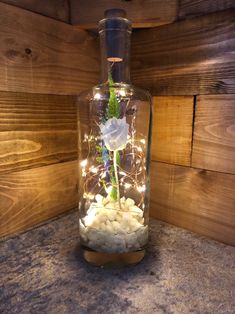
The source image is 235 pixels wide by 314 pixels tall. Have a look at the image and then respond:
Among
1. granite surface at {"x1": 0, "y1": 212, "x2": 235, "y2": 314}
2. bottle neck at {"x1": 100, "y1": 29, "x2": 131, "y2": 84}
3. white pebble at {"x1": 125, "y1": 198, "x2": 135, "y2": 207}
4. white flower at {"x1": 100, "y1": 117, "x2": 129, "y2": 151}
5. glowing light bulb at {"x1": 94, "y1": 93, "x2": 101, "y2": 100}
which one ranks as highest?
bottle neck at {"x1": 100, "y1": 29, "x2": 131, "y2": 84}

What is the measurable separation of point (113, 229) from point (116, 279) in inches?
3.7

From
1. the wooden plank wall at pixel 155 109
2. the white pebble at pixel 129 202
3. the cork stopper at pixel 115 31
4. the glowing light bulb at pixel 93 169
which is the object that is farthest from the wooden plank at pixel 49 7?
the white pebble at pixel 129 202

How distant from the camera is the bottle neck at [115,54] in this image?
58 centimetres

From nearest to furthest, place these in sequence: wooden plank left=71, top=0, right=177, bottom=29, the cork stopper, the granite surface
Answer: the granite surface
the cork stopper
wooden plank left=71, top=0, right=177, bottom=29

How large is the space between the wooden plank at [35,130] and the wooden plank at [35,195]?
3 cm

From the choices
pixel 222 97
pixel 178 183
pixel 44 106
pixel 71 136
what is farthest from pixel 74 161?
pixel 222 97

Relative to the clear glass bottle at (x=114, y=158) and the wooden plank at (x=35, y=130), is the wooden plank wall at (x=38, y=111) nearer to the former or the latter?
the wooden plank at (x=35, y=130)

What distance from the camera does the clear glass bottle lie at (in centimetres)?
55

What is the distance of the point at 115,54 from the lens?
0.59 m

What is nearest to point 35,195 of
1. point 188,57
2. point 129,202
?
point 129,202

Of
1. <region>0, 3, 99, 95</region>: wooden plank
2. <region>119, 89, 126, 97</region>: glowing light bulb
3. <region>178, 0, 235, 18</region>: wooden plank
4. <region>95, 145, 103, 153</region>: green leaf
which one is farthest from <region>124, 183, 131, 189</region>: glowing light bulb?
<region>178, 0, 235, 18</region>: wooden plank

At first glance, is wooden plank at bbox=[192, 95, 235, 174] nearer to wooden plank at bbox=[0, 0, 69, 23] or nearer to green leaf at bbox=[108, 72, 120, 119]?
green leaf at bbox=[108, 72, 120, 119]

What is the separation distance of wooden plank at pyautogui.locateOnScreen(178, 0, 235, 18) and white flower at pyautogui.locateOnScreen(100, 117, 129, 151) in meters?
0.34

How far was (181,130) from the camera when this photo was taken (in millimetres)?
708
